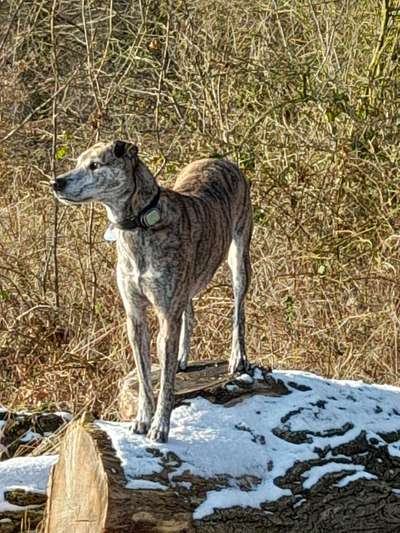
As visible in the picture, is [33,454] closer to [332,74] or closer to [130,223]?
[130,223]

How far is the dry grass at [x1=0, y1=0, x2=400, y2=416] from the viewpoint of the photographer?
8.09 metres

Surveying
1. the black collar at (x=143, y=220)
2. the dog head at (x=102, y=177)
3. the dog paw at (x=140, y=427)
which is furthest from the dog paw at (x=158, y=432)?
the dog head at (x=102, y=177)

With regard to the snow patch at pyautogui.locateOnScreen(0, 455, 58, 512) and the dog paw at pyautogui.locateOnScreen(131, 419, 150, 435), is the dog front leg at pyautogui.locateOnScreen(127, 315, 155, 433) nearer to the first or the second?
the dog paw at pyautogui.locateOnScreen(131, 419, 150, 435)

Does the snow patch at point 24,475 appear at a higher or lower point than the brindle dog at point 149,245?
lower

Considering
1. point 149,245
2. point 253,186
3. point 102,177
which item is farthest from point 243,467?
point 253,186

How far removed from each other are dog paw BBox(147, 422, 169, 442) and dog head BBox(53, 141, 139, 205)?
39.4 inches

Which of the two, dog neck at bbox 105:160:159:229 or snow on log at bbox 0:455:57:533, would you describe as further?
snow on log at bbox 0:455:57:533

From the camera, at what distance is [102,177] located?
5.14 m

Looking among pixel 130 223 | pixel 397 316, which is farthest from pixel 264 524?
pixel 397 316

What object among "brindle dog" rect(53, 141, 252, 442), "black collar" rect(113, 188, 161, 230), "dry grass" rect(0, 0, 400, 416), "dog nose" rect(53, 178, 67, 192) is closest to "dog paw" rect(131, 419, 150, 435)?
"brindle dog" rect(53, 141, 252, 442)

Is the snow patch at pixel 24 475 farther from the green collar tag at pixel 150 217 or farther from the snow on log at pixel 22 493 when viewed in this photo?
the green collar tag at pixel 150 217

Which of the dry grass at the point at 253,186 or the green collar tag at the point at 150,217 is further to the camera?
the dry grass at the point at 253,186

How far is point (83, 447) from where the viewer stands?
16.2 ft

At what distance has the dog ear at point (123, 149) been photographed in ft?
16.9
